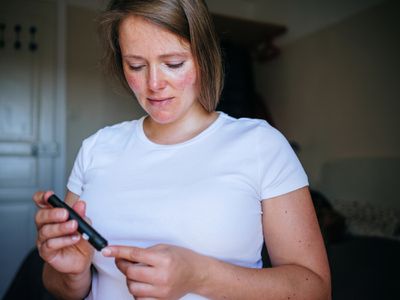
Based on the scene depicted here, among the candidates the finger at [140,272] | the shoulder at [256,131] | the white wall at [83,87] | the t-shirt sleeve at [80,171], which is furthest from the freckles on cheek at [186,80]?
the white wall at [83,87]

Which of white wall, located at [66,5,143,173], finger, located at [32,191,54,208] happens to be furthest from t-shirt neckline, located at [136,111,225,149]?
white wall, located at [66,5,143,173]

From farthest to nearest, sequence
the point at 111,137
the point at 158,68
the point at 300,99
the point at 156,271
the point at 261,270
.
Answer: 1. the point at 300,99
2. the point at 111,137
3. the point at 158,68
4. the point at 261,270
5. the point at 156,271

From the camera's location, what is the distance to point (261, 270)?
564mm

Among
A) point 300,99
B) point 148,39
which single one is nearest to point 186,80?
point 148,39

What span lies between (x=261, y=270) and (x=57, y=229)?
305 mm

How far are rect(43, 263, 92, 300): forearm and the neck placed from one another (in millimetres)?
282

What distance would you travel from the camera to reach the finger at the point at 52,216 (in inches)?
20.1

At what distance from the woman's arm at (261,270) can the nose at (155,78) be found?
281 mm

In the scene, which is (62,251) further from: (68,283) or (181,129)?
(181,129)

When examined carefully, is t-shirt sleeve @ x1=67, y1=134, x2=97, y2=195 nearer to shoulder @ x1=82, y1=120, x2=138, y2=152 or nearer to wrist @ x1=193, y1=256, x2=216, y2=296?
shoulder @ x1=82, y1=120, x2=138, y2=152

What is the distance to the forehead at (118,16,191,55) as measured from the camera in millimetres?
651

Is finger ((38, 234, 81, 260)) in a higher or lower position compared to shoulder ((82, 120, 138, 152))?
lower

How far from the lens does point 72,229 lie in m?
0.50

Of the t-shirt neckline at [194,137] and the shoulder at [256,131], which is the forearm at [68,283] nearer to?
the t-shirt neckline at [194,137]
